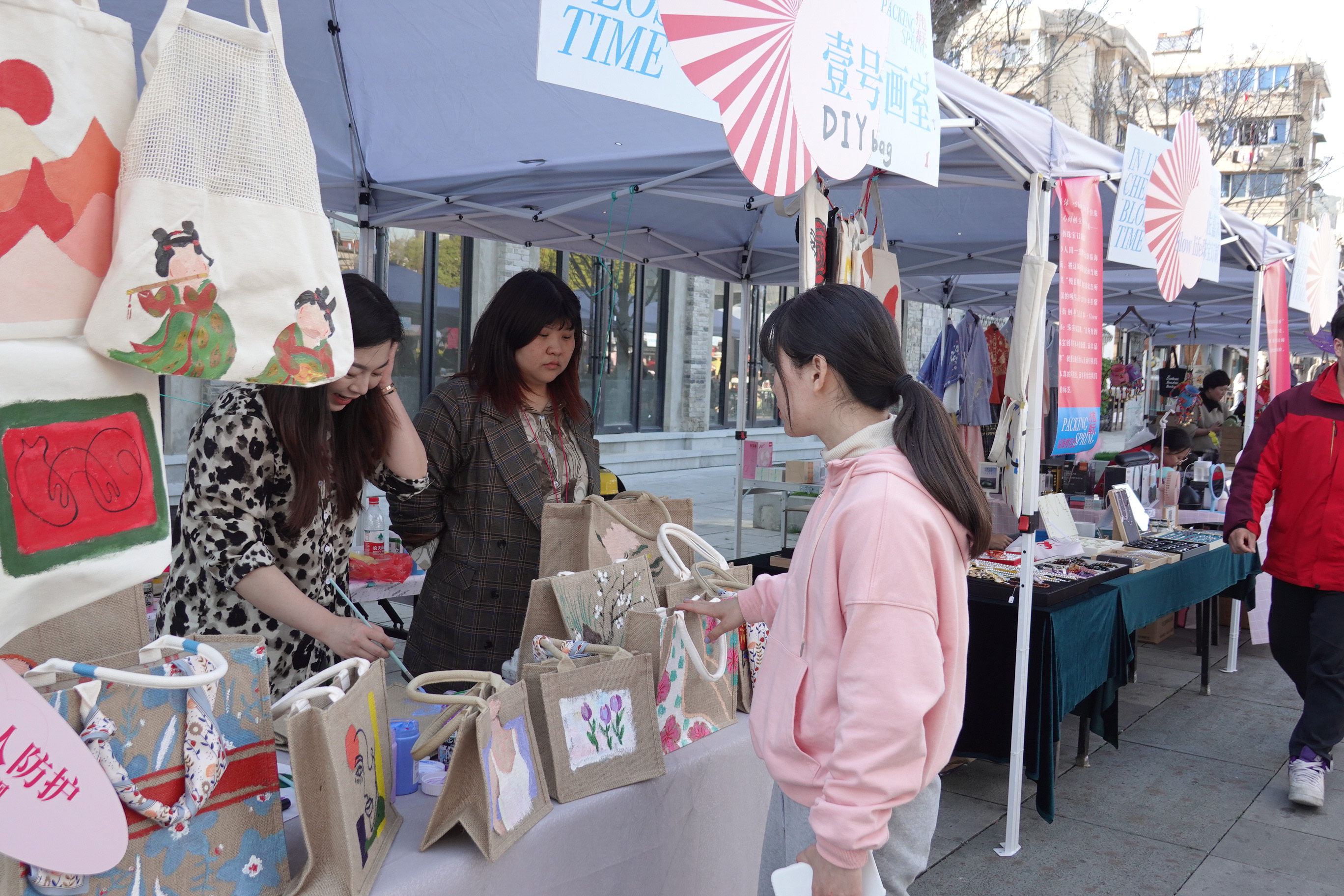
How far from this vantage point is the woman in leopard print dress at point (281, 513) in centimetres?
195

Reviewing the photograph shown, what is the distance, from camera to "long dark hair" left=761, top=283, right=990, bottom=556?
1508mm

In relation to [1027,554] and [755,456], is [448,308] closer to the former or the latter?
[755,456]

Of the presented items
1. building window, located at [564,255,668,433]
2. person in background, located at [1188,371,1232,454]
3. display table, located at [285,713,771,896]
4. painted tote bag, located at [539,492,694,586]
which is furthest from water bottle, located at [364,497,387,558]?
person in background, located at [1188,371,1232,454]

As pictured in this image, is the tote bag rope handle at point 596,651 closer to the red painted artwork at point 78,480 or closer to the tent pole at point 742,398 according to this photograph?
the red painted artwork at point 78,480

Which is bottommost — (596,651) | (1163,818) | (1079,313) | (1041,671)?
(1163,818)

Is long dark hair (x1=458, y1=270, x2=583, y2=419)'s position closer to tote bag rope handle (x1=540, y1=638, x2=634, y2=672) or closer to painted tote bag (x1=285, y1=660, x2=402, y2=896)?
tote bag rope handle (x1=540, y1=638, x2=634, y2=672)

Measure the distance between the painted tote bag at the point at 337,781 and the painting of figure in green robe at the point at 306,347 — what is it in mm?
465

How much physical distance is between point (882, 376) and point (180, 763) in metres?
1.19

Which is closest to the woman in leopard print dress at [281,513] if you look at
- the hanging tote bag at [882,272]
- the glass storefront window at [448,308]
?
the hanging tote bag at [882,272]

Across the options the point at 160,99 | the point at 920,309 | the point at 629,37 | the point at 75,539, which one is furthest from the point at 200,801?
the point at 920,309

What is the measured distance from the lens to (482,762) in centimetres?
154

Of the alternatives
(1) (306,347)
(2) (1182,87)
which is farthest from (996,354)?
(2) (1182,87)

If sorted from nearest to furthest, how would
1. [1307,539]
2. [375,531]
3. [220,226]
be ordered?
[220,226]
[1307,539]
[375,531]

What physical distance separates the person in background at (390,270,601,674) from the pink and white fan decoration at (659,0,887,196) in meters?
0.86
